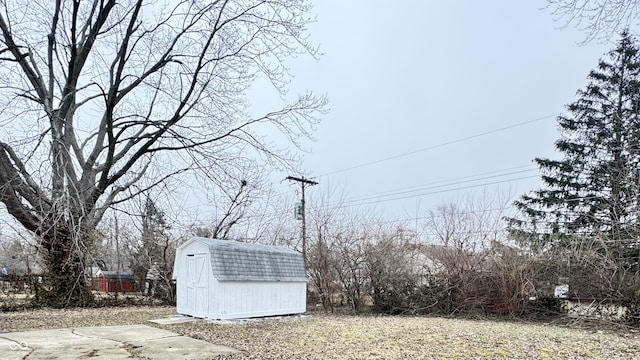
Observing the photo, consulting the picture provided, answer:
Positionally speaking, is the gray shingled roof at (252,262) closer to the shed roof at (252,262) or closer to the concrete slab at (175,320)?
the shed roof at (252,262)

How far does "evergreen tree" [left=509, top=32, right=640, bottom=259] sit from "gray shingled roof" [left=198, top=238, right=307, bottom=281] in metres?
7.99

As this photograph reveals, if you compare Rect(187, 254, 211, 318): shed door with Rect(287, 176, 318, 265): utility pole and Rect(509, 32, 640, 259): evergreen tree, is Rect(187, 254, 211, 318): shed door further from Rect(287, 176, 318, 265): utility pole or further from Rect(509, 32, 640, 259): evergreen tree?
Rect(509, 32, 640, 259): evergreen tree

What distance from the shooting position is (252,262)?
10.1 metres

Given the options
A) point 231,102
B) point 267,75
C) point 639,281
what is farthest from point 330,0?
point 639,281

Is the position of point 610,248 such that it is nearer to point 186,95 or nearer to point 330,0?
point 330,0

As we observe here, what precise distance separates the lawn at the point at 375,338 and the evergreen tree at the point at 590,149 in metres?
7.48

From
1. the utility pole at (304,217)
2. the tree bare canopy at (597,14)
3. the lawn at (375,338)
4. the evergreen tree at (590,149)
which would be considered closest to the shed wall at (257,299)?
the lawn at (375,338)

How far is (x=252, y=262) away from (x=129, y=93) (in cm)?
695

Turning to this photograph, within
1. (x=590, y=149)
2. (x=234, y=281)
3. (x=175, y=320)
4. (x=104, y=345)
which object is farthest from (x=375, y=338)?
(x=590, y=149)

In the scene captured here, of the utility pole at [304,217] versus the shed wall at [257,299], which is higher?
the utility pole at [304,217]

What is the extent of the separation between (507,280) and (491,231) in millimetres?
1393

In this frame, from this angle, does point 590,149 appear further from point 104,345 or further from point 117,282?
point 117,282

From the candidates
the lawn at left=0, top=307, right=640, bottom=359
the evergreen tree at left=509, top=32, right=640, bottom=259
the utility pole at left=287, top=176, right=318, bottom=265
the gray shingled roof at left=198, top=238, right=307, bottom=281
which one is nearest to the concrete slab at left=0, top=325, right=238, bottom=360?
the lawn at left=0, top=307, right=640, bottom=359

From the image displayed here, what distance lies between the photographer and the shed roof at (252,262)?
30.6 ft
